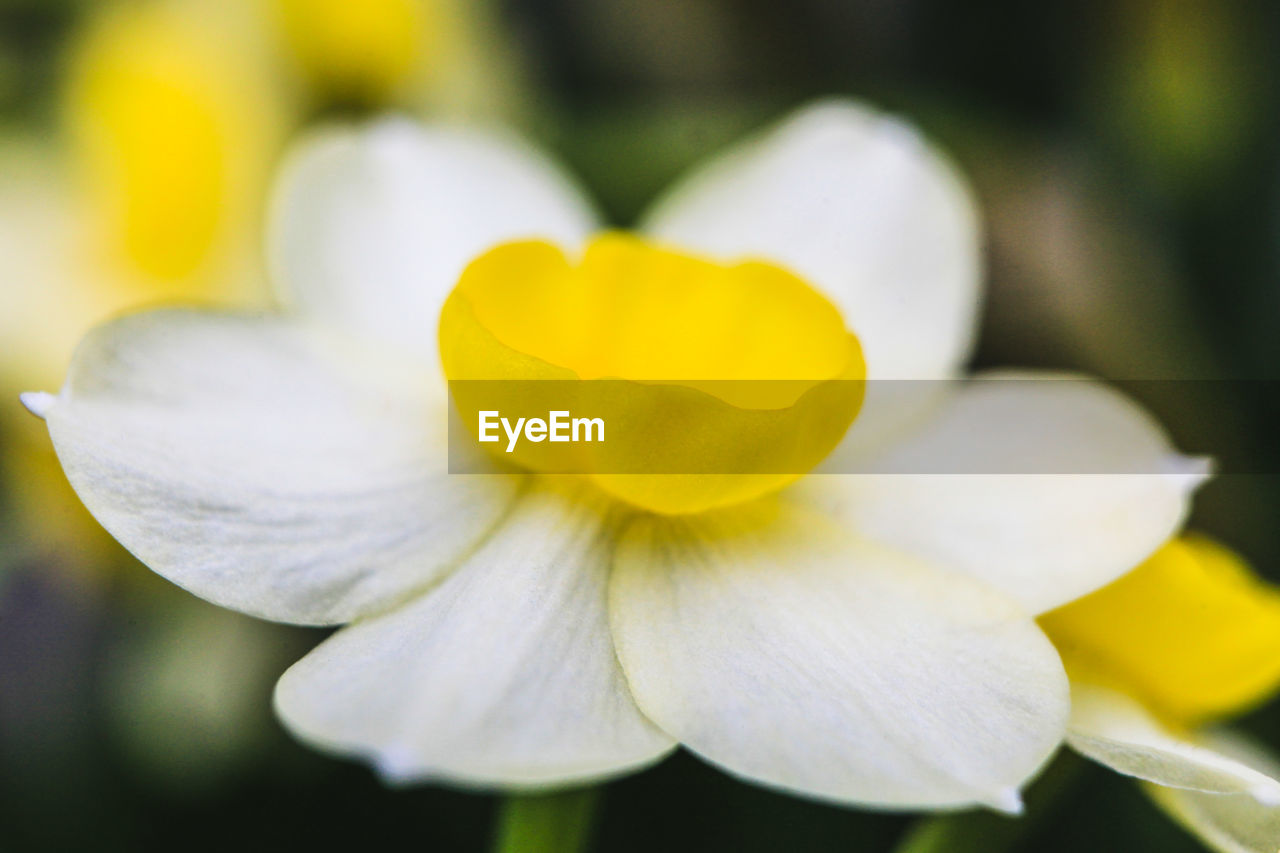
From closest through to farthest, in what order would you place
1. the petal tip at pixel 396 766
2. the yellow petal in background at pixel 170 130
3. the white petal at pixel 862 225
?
the petal tip at pixel 396 766 → the white petal at pixel 862 225 → the yellow petal in background at pixel 170 130

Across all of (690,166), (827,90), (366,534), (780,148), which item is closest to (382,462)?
(366,534)

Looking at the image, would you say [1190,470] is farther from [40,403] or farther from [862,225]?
[40,403]

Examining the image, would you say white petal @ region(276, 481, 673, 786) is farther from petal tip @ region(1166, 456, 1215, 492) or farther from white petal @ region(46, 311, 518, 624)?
petal tip @ region(1166, 456, 1215, 492)

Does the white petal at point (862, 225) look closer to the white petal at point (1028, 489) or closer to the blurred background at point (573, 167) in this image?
Answer: the white petal at point (1028, 489)

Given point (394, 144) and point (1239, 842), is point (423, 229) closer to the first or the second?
point (394, 144)

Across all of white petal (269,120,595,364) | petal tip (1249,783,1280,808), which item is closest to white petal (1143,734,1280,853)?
petal tip (1249,783,1280,808)

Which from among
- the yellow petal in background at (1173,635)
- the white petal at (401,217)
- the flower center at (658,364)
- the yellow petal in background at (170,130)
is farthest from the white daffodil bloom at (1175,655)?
the yellow petal in background at (170,130)

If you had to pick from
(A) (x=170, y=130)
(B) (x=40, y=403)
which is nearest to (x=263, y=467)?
(B) (x=40, y=403)
